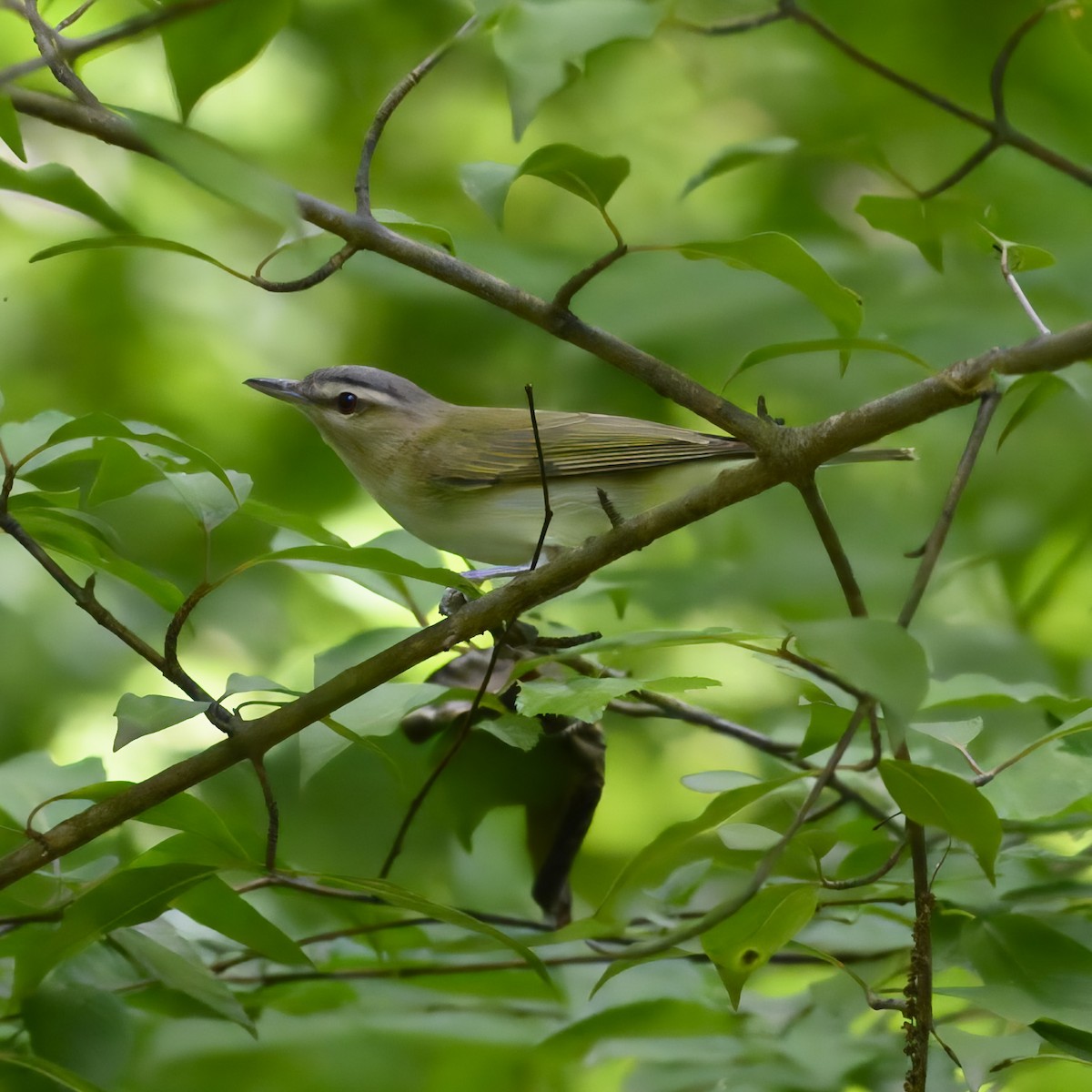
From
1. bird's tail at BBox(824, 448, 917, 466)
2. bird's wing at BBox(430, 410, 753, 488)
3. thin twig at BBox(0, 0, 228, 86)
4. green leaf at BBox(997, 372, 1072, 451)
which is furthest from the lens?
bird's wing at BBox(430, 410, 753, 488)

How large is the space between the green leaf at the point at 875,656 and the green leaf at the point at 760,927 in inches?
13.2

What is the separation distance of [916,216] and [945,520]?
0.44 meters

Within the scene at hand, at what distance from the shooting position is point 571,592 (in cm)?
155

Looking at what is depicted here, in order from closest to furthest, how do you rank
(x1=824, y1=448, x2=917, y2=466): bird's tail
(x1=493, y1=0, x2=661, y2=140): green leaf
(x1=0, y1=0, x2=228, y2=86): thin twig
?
(x1=0, y1=0, x2=228, y2=86): thin twig → (x1=493, y1=0, x2=661, y2=140): green leaf → (x1=824, y1=448, x2=917, y2=466): bird's tail

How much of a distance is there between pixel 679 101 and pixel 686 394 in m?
2.32

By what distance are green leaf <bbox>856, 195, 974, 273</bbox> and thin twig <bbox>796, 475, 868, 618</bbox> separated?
0.36m

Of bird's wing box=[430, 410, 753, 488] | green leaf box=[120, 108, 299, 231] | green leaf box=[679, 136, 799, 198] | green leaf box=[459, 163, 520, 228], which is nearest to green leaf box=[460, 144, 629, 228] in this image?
green leaf box=[459, 163, 520, 228]

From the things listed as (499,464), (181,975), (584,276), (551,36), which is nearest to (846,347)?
(584,276)

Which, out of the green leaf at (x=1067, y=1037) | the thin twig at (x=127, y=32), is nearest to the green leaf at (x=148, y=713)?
the thin twig at (x=127, y=32)

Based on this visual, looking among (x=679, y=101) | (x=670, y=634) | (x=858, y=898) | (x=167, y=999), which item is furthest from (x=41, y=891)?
(x=679, y=101)

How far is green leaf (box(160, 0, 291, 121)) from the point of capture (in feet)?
2.68

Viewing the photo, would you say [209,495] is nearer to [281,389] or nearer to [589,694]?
[589,694]

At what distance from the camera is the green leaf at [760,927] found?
924mm

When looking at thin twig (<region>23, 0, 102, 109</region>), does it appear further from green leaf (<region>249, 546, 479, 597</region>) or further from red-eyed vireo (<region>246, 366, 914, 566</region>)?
red-eyed vireo (<region>246, 366, 914, 566</region>)
